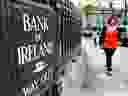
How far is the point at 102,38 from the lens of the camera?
11.8ft

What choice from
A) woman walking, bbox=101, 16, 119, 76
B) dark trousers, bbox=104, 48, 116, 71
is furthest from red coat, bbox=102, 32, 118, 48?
dark trousers, bbox=104, 48, 116, 71

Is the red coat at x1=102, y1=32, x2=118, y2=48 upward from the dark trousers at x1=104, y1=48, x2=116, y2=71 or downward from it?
upward

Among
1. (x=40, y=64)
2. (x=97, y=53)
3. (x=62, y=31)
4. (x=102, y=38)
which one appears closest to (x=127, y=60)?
(x=97, y=53)

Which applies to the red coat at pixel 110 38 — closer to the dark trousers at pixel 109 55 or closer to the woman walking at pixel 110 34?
the woman walking at pixel 110 34

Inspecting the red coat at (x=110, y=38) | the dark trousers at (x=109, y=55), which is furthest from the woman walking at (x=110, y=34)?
the dark trousers at (x=109, y=55)

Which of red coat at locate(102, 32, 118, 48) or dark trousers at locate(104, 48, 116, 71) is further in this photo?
dark trousers at locate(104, 48, 116, 71)

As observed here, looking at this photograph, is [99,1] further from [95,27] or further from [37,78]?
[37,78]

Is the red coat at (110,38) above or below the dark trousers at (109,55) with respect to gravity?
above

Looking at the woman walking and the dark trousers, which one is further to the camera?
the dark trousers

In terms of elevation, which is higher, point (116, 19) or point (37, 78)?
point (116, 19)

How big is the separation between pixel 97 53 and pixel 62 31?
235 cm

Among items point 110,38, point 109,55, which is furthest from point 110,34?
point 109,55

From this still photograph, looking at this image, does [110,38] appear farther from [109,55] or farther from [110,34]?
[109,55]

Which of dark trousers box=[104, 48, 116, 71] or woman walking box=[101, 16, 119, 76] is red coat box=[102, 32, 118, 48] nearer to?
woman walking box=[101, 16, 119, 76]
